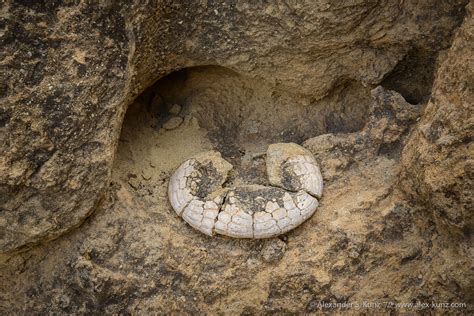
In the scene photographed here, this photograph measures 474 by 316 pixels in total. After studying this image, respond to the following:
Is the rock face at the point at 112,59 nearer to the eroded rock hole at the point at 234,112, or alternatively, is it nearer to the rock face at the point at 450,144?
the eroded rock hole at the point at 234,112

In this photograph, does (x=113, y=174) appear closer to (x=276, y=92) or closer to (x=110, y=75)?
(x=110, y=75)

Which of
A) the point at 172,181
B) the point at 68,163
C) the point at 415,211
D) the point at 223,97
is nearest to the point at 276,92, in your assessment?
the point at 223,97

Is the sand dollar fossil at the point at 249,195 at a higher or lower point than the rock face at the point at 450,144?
lower

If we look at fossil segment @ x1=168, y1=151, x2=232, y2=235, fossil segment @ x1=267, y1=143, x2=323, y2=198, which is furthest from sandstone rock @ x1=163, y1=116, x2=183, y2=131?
fossil segment @ x1=267, y1=143, x2=323, y2=198

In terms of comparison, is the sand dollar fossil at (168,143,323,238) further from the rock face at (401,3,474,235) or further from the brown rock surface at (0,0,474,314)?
the rock face at (401,3,474,235)

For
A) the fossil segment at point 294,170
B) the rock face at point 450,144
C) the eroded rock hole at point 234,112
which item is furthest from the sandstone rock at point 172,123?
the rock face at point 450,144

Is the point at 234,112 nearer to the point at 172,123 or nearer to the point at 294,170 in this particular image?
the point at 172,123

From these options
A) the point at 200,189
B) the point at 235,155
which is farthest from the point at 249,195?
the point at 235,155
